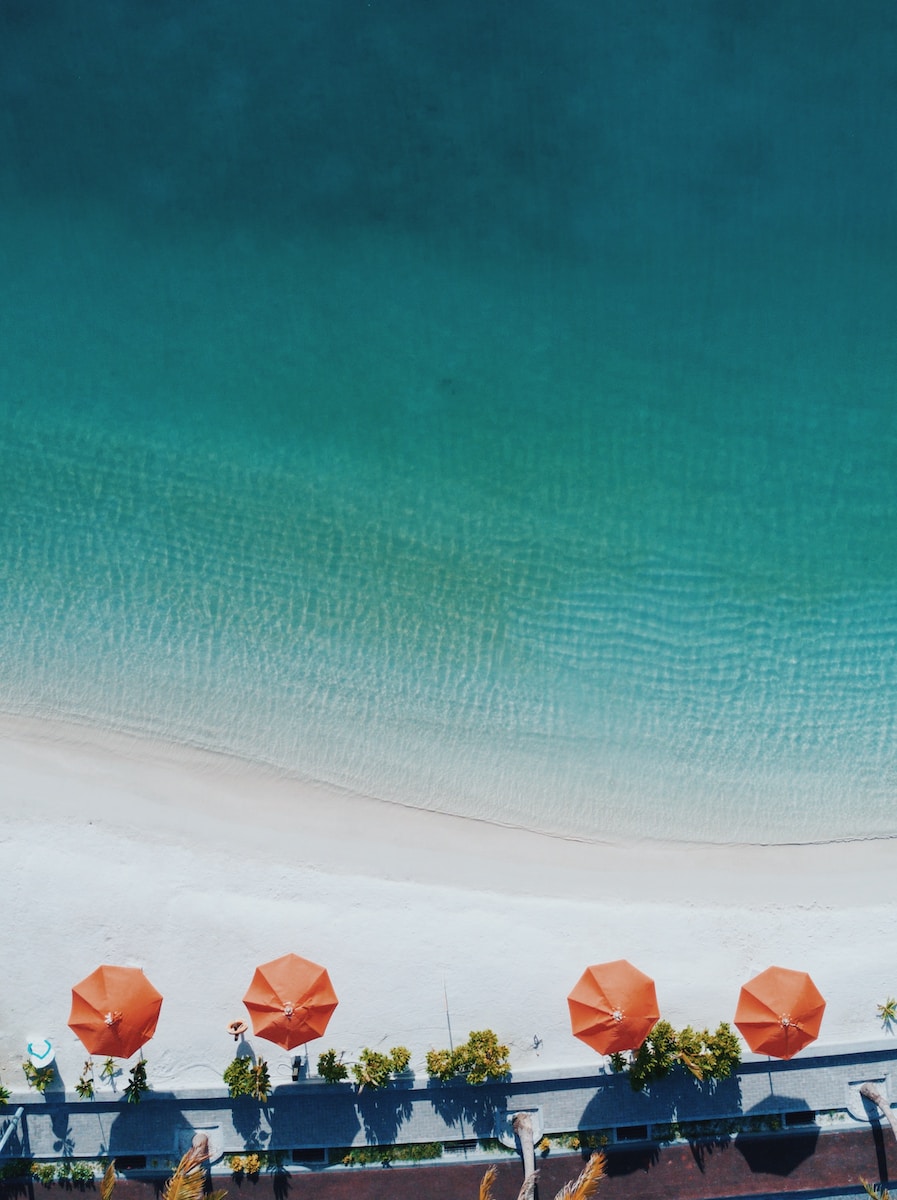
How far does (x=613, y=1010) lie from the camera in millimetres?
10758

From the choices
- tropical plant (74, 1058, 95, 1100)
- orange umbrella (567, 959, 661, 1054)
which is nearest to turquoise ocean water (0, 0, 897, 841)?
orange umbrella (567, 959, 661, 1054)

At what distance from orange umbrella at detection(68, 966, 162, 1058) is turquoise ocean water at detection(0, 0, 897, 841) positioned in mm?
3984

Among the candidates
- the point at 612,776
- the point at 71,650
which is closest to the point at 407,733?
the point at 612,776

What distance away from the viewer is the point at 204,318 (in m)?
13.5

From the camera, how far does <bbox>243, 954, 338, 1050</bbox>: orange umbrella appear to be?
34.9ft

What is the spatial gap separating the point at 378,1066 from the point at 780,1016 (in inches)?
215

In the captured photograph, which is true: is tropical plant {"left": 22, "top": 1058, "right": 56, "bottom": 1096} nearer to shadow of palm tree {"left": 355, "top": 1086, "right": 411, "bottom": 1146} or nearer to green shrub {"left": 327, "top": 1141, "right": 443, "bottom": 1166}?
green shrub {"left": 327, "top": 1141, "right": 443, "bottom": 1166}

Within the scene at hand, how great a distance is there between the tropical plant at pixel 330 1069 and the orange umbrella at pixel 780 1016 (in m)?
5.46

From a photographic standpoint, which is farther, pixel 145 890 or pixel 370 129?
pixel 370 129

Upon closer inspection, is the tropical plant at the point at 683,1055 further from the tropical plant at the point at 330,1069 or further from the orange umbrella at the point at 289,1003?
the orange umbrella at the point at 289,1003

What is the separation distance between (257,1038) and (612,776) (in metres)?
6.55

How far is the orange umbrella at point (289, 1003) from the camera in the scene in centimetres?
1065

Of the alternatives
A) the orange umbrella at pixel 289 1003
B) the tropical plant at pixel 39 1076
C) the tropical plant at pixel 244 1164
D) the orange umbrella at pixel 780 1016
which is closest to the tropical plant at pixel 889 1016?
the orange umbrella at pixel 780 1016

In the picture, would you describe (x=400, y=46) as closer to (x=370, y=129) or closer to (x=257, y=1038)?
(x=370, y=129)
